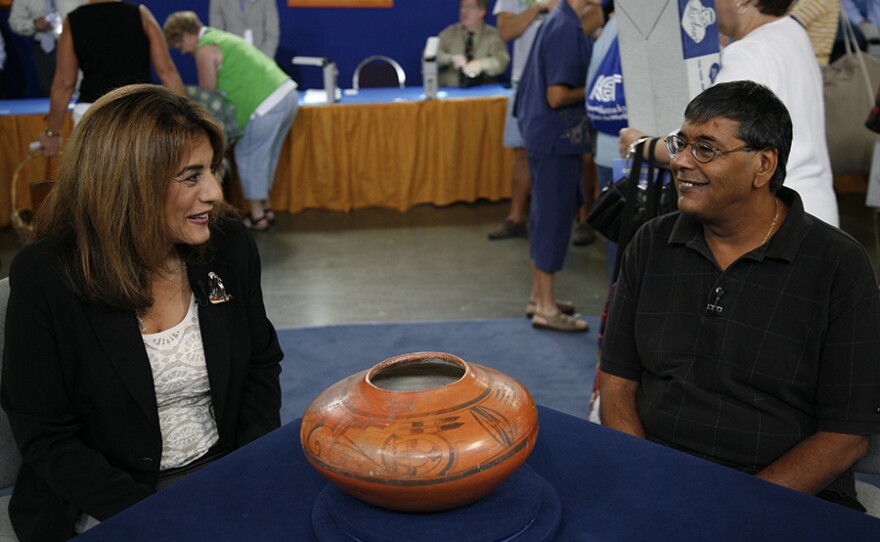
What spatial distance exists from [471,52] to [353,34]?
2.32 meters

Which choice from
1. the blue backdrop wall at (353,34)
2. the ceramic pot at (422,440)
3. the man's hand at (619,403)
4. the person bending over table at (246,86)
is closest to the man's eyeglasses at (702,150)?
the man's hand at (619,403)

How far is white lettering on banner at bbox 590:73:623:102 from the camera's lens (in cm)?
283

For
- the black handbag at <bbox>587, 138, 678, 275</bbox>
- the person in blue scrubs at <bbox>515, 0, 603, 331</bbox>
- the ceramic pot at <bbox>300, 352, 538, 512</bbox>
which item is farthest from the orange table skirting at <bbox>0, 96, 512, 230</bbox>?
the ceramic pot at <bbox>300, 352, 538, 512</bbox>

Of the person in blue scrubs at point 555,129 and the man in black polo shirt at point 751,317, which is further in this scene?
the person in blue scrubs at point 555,129

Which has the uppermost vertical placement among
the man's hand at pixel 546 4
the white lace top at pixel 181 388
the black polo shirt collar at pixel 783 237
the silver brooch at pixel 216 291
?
the man's hand at pixel 546 4

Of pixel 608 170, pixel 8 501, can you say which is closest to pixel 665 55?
pixel 608 170

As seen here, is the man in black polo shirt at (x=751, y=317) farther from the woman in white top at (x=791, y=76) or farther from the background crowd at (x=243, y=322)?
the woman in white top at (x=791, y=76)

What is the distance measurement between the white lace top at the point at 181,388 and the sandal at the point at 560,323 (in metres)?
2.24

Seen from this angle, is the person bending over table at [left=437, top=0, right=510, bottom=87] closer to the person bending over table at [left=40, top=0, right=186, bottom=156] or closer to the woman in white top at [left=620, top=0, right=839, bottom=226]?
the person bending over table at [left=40, top=0, right=186, bottom=156]

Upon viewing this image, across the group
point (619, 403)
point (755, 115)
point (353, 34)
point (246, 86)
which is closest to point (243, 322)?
point (619, 403)

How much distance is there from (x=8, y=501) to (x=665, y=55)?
76.1 inches

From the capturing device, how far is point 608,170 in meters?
3.25

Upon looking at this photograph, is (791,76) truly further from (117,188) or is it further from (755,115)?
(117,188)

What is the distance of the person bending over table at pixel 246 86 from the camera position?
203 inches
